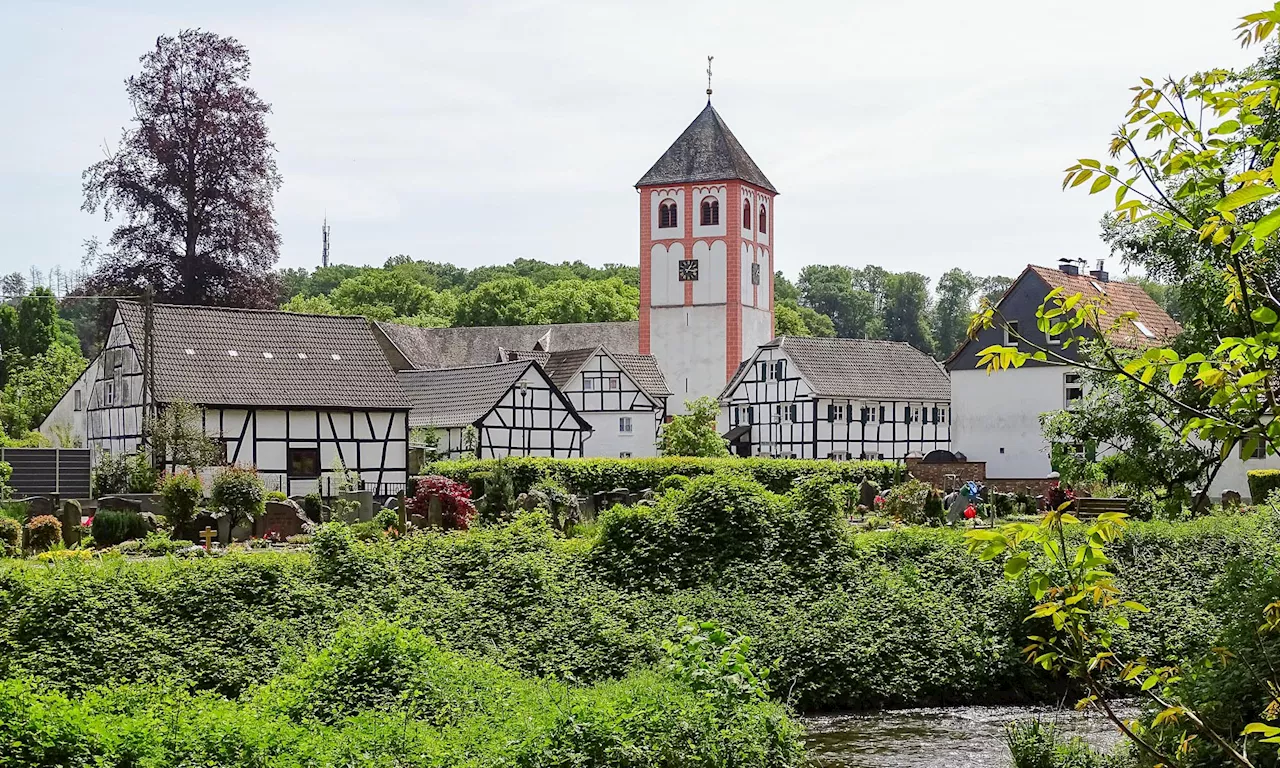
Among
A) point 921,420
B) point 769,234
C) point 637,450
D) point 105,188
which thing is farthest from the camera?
point 769,234

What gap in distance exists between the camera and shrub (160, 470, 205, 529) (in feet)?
93.2

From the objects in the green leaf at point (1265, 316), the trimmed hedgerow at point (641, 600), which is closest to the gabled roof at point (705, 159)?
the trimmed hedgerow at point (641, 600)

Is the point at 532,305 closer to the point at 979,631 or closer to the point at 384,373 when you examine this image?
the point at 384,373

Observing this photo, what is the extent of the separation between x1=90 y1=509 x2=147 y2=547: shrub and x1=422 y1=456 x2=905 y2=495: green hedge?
33.1 feet

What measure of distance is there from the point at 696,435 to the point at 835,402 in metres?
13.4

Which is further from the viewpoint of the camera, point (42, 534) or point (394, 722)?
point (42, 534)

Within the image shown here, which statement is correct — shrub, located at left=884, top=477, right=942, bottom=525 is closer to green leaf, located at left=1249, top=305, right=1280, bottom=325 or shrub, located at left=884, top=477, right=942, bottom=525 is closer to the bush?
the bush

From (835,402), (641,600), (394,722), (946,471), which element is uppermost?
(835,402)

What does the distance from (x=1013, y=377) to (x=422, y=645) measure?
4526 centimetres

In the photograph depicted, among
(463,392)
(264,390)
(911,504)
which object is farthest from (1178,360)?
(463,392)

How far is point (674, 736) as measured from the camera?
12.4 metres

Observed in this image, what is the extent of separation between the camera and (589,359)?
211 feet

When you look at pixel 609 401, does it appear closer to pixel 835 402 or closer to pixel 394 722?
pixel 835 402

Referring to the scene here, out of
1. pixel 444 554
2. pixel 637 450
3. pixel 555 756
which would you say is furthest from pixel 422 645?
pixel 637 450
